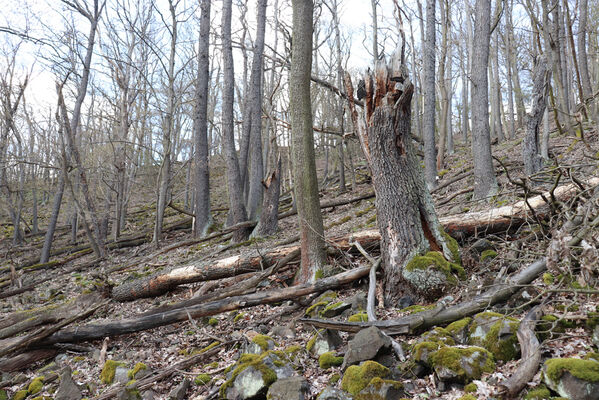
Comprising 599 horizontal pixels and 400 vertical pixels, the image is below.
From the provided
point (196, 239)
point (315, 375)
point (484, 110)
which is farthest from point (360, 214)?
point (315, 375)

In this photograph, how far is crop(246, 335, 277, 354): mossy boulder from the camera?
409 cm

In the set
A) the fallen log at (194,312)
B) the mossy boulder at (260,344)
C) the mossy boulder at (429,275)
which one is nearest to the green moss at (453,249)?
the mossy boulder at (429,275)

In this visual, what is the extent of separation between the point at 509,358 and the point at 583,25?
15.5 m

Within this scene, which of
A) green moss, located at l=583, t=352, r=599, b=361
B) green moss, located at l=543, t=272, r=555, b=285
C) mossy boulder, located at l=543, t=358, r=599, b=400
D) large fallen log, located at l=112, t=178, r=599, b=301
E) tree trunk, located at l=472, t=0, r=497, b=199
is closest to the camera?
mossy boulder, located at l=543, t=358, r=599, b=400

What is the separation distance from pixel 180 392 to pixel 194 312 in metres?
1.85

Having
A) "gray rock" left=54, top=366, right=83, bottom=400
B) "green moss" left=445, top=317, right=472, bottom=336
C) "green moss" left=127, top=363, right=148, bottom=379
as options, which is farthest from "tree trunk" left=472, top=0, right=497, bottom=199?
"gray rock" left=54, top=366, right=83, bottom=400

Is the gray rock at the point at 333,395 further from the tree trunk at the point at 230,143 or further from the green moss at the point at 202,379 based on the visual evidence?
the tree trunk at the point at 230,143

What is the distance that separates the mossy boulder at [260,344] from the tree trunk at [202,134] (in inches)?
315

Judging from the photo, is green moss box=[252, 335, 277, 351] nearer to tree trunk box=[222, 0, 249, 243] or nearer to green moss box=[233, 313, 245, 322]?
green moss box=[233, 313, 245, 322]

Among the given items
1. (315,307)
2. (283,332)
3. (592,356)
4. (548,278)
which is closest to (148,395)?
(283,332)

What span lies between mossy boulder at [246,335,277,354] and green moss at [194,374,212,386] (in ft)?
1.75

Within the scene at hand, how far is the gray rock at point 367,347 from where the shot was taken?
3262 mm

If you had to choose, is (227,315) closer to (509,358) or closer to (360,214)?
(509,358)

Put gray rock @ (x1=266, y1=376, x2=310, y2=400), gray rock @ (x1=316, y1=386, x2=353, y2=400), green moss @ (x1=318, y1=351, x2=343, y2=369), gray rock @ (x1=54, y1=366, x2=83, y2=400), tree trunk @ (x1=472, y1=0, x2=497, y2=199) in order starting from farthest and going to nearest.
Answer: tree trunk @ (x1=472, y1=0, x2=497, y2=199) → gray rock @ (x1=54, y1=366, x2=83, y2=400) → green moss @ (x1=318, y1=351, x2=343, y2=369) → gray rock @ (x1=266, y1=376, x2=310, y2=400) → gray rock @ (x1=316, y1=386, x2=353, y2=400)
